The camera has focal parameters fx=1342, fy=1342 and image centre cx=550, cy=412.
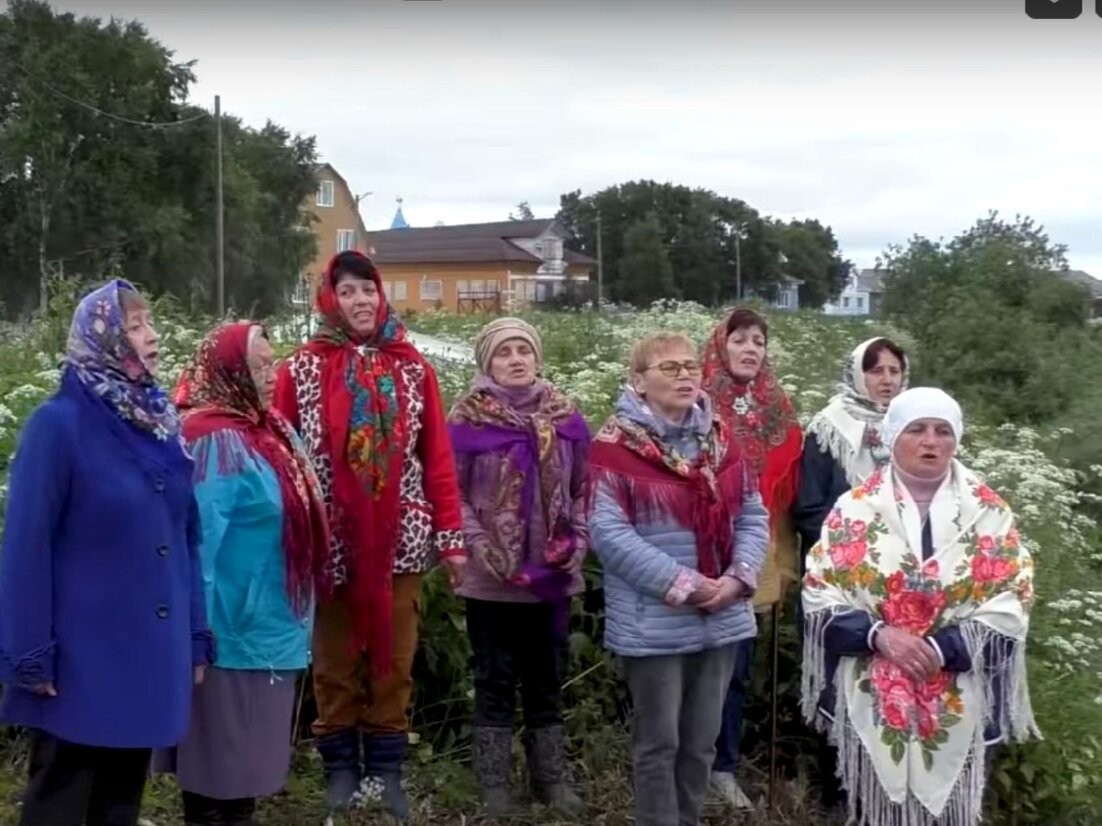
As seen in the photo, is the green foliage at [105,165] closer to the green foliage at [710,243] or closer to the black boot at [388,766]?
the green foliage at [710,243]

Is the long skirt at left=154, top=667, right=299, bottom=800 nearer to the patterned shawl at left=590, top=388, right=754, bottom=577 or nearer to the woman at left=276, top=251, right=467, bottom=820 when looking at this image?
the woman at left=276, top=251, right=467, bottom=820

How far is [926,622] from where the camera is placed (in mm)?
3934

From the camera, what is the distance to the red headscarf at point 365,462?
169 inches

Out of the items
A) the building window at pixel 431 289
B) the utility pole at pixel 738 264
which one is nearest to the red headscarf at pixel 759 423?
the utility pole at pixel 738 264

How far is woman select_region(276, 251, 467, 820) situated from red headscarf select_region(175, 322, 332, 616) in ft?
0.94

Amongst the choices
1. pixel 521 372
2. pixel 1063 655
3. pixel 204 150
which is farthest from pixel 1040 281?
pixel 204 150

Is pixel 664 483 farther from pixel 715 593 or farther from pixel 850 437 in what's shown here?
pixel 850 437

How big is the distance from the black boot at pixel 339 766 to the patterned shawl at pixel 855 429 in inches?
75.1

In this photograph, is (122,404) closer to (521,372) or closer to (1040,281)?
(521,372)

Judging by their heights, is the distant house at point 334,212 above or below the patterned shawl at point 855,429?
above

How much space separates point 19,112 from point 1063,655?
47.9m

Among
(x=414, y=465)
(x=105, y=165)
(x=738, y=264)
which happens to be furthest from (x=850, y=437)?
(x=738, y=264)

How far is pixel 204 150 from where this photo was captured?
155 ft

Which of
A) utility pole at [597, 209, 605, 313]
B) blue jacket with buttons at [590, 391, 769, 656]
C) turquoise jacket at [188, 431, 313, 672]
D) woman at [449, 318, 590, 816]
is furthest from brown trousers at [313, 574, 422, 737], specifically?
utility pole at [597, 209, 605, 313]
